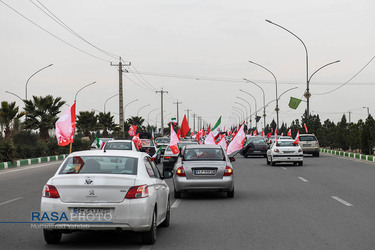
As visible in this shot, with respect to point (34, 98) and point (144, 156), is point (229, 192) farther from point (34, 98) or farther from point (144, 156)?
point (34, 98)

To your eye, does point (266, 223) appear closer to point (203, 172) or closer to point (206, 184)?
point (206, 184)

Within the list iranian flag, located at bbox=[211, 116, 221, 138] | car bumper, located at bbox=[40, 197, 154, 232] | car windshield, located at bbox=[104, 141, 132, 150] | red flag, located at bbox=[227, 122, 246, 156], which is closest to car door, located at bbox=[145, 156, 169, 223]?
car bumper, located at bbox=[40, 197, 154, 232]

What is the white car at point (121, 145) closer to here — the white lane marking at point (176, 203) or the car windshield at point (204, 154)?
the car windshield at point (204, 154)

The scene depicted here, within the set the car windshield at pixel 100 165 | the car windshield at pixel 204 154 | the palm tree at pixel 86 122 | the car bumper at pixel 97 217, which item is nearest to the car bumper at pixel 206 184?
the car windshield at pixel 204 154

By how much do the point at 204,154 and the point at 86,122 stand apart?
6120cm

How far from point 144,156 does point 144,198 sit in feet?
4.22

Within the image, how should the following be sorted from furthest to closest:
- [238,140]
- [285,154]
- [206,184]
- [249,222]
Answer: [285,154], [238,140], [206,184], [249,222]

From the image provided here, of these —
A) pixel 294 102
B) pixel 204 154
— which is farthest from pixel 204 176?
pixel 294 102

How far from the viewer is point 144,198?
807cm

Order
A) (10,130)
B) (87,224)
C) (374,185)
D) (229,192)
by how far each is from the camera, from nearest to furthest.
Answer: (87,224)
(229,192)
(374,185)
(10,130)

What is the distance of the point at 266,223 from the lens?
10586 millimetres

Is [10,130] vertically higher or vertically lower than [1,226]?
higher

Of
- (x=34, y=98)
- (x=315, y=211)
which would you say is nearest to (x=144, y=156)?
(x=315, y=211)

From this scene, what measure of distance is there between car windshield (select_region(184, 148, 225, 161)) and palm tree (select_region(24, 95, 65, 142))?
110ft
